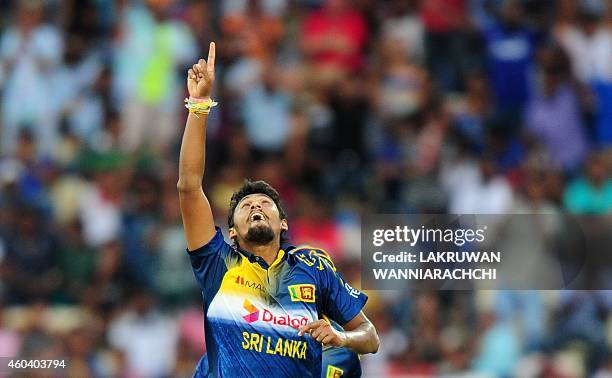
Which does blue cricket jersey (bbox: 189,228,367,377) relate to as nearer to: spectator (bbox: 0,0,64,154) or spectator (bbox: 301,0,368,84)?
spectator (bbox: 301,0,368,84)

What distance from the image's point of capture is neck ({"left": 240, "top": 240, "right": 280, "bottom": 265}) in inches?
246

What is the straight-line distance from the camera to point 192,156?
5992 millimetres

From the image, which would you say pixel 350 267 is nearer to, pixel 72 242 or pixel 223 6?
pixel 72 242

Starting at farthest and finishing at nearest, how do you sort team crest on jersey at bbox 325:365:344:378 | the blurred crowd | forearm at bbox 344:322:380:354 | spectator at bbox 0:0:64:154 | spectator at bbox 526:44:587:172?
spectator at bbox 0:0:64:154 → spectator at bbox 526:44:587:172 → the blurred crowd → team crest on jersey at bbox 325:365:344:378 → forearm at bbox 344:322:380:354

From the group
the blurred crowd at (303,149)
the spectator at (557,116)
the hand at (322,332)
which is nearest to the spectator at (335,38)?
the blurred crowd at (303,149)

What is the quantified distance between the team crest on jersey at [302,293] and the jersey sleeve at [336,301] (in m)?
0.10

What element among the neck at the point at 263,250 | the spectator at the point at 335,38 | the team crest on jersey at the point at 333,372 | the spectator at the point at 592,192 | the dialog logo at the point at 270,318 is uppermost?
the spectator at the point at 335,38

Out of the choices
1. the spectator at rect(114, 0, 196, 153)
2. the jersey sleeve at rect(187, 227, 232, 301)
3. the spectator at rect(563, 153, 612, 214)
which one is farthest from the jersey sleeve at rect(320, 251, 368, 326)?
the spectator at rect(114, 0, 196, 153)

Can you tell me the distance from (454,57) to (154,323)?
4041mm

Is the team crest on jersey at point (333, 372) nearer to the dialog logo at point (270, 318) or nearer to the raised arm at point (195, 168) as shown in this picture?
the dialog logo at point (270, 318)

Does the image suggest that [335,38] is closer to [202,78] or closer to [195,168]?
[202,78]

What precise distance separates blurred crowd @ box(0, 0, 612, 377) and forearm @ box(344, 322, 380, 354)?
154 inches

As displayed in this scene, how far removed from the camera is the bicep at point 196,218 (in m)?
6.01

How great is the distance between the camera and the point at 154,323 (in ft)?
34.0
